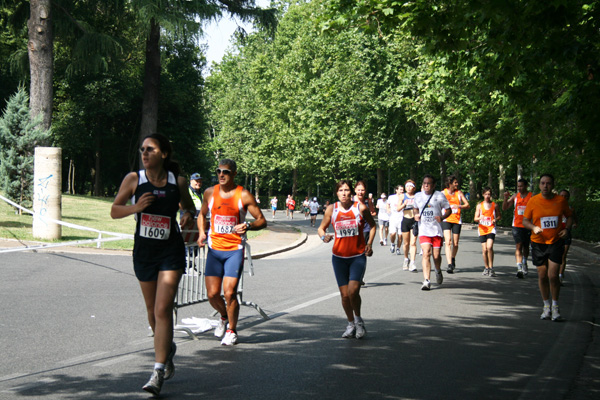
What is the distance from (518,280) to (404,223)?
283 cm

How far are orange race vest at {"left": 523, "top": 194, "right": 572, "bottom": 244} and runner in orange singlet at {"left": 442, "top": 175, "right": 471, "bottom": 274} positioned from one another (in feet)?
16.5

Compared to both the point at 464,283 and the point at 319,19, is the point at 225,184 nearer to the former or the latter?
the point at 319,19

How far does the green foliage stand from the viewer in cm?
2345

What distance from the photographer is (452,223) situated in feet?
48.9

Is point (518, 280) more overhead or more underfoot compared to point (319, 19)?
more underfoot

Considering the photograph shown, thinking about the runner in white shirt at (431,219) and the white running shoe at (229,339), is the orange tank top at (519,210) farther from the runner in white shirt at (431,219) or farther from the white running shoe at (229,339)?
the white running shoe at (229,339)

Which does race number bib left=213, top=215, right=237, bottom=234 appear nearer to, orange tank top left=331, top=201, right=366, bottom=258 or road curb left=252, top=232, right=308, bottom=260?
orange tank top left=331, top=201, right=366, bottom=258

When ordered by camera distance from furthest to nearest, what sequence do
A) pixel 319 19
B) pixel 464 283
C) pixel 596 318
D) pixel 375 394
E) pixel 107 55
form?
pixel 107 55 → pixel 464 283 → pixel 319 19 → pixel 596 318 → pixel 375 394

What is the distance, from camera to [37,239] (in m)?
17.6

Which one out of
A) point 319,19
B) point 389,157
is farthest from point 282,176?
point 319,19

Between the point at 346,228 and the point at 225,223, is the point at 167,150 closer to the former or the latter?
the point at 225,223

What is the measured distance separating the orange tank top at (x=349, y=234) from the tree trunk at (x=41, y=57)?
1793cm

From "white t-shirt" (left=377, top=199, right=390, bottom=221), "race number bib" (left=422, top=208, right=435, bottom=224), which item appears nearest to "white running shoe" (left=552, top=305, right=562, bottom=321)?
"race number bib" (left=422, top=208, right=435, bottom=224)

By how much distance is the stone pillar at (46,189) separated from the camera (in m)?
17.6
